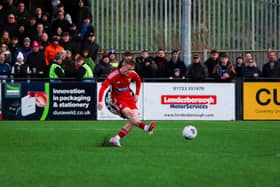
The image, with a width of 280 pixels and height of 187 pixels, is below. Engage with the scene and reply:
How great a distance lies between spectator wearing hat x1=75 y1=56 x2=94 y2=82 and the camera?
2314 cm

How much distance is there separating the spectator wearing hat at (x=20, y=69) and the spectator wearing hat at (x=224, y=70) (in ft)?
17.8

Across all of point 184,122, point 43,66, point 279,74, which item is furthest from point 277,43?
point 43,66

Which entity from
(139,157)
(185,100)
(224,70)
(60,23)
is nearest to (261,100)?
(224,70)

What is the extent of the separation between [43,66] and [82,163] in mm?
12231

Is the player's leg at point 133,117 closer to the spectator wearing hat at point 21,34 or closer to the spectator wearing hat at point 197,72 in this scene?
the spectator wearing hat at point 197,72

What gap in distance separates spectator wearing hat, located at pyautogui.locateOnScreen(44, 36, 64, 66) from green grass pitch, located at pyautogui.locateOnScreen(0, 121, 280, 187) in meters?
4.19

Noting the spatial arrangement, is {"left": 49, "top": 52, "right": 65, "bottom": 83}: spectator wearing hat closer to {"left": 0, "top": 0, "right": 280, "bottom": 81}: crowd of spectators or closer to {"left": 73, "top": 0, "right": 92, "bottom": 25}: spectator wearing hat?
{"left": 0, "top": 0, "right": 280, "bottom": 81}: crowd of spectators

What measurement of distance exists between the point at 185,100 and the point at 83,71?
302 cm

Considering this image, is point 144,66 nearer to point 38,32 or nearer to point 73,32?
point 73,32

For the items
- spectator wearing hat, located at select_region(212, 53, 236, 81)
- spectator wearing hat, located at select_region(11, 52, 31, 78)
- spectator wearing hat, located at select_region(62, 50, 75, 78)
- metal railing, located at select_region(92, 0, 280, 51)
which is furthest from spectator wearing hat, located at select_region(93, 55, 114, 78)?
metal railing, located at select_region(92, 0, 280, 51)

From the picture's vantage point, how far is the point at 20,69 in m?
23.4

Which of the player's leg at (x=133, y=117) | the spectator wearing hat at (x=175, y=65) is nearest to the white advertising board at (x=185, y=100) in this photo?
the spectator wearing hat at (x=175, y=65)

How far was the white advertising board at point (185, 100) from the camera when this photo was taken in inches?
910

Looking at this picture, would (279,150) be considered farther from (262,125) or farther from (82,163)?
(262,125)
